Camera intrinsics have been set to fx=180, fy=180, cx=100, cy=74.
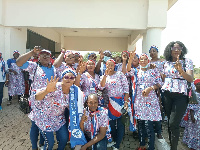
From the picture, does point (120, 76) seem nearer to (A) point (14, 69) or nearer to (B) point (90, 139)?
(B) point (90, 139)

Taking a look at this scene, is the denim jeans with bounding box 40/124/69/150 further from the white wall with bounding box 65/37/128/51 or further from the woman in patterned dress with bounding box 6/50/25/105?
the white wall with bounding box 65/37/128/51

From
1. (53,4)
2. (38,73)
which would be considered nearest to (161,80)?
(38,73)

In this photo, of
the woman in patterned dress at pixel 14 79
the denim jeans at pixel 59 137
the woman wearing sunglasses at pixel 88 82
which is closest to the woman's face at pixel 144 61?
the woman wearing sunglasses at pixel 88 82

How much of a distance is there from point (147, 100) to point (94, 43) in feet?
34.8

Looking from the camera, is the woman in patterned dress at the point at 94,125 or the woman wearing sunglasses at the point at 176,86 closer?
the woman in patterned dress at the point at 94,125

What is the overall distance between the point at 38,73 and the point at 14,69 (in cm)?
402

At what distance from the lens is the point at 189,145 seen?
352 cm

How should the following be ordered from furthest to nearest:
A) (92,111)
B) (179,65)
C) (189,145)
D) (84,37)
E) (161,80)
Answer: (84,37), (189,145), (161,80), (92,111), (179,65)

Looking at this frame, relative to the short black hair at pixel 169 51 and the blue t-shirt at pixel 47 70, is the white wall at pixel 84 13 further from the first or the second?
the blue t-shirt at pixel 47 70

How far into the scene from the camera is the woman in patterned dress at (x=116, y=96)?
3.25m

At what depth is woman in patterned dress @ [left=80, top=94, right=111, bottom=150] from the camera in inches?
106

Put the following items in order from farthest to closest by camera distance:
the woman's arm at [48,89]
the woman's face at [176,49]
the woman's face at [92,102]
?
the woman's face at [176,49], the woman's face at [92,102], the woman's arm at [48,89]

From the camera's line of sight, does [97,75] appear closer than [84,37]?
Yes

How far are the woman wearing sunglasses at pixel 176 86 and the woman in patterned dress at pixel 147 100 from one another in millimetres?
179
